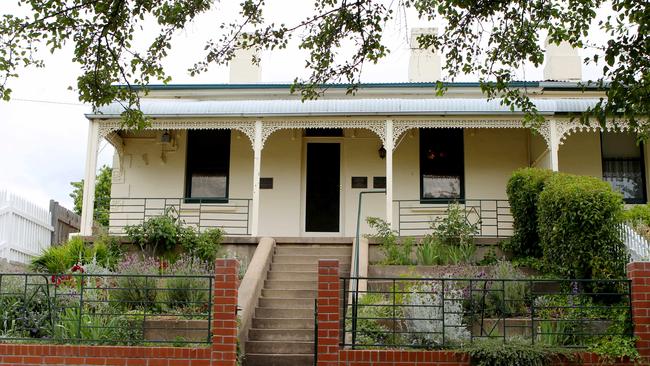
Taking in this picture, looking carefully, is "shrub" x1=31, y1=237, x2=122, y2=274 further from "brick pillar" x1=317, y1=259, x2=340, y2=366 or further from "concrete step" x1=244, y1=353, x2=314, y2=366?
"brick pillar" x1=317, y1=259, x2=340, y2=366

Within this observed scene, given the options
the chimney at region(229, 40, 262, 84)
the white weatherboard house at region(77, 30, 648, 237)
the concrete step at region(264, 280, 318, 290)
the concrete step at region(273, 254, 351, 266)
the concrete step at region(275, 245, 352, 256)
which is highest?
the chimney at region(229, 40, 262, 84)

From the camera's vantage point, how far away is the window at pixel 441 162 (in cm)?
1730

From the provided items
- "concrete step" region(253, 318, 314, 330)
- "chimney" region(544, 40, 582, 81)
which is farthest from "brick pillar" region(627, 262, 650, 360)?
"chimney" region(544, 40, 582, 81)

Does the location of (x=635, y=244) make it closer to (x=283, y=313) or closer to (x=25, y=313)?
(x=283, y=313)

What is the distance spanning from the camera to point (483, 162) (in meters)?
17.3

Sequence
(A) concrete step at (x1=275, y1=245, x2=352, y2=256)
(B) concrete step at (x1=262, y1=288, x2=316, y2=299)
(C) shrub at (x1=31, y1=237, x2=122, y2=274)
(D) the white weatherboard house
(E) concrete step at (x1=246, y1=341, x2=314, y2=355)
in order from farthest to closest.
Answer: (D) the white weatherboard house < (A) concrete step at (x1=275, y1=245, x2=352, y2=256) < (C) shrub at (x1=31, y1=237, x2=122, y2=274) < (B) concrete step at (x1=262, y1=288, x2=316, y2=299) < (E) concrete step at (x1=246, y1=341, x2=314, y2=355)

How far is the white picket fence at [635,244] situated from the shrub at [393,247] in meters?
3.74

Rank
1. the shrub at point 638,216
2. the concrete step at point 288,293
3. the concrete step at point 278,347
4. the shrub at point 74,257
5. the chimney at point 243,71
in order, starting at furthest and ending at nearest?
the chimney at point 243,71 < the shrub at point 74,257 < the concrete step at point 288,293 < the shrub at point 638,216 < the concrete step at point 278,347

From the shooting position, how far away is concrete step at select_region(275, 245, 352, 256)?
1412cm

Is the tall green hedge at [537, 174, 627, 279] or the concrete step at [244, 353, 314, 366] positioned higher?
the tall green hedge at [537, 174, 627, 279]

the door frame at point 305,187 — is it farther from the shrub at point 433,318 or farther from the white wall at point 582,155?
the shrub at point 433,318

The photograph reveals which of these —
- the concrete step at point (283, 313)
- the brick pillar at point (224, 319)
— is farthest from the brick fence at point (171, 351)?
the concrete step at point (283, 313)

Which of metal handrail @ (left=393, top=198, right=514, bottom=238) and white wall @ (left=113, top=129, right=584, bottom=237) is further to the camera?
white wall @ (left=113, top=129, right=584, bottom=237)

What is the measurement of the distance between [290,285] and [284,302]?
73 centimetres
